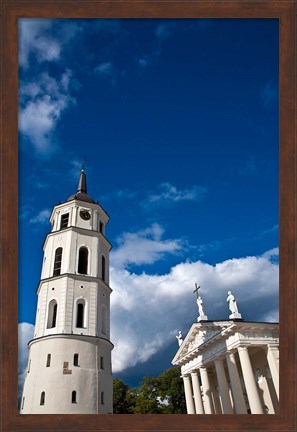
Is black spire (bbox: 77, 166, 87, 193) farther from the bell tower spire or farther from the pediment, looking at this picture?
the pediment

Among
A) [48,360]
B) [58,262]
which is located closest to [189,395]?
[48,360]

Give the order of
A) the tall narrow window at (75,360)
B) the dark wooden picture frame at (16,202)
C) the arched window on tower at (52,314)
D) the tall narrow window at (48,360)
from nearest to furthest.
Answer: the dark wooden picture frame at (16,202) → the tall narrow window at (48,360) → the tall narrow window at (75,360) → the arched window on tower at (52,314)

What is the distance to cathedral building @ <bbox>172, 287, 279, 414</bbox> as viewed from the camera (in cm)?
2400

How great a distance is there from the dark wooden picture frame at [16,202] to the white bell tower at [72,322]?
A: 63.7ft

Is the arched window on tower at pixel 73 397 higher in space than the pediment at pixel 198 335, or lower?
lower

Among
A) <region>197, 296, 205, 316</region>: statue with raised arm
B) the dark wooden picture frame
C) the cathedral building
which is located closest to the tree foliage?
the cathedral building

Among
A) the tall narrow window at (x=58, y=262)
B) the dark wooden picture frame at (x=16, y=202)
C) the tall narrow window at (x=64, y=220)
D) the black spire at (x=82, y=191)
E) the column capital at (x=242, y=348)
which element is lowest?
the dark wooden picture frame at (x=16, y=202)

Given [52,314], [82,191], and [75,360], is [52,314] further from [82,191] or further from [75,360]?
[82,191]

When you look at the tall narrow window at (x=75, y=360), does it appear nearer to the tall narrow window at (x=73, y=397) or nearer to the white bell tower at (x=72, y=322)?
the white bell tower at (x=72, y=322)

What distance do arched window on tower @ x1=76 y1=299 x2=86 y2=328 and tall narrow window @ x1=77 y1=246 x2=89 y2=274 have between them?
281 centimetres

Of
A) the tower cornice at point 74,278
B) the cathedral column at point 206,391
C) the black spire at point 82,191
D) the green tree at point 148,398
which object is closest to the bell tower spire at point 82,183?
the black spire at point 82,191

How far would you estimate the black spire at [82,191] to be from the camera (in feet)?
112
